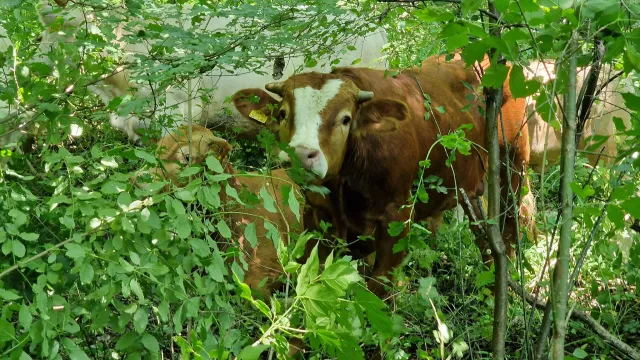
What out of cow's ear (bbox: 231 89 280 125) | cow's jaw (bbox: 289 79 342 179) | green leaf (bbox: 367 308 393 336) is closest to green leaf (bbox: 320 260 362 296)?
green leaf (bbox: 367 308 393 336)

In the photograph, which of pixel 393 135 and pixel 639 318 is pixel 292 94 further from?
pixel 639 318

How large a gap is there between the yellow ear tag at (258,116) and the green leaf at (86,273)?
2871mm

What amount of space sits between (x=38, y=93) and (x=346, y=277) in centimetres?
150

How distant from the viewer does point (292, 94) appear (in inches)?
184

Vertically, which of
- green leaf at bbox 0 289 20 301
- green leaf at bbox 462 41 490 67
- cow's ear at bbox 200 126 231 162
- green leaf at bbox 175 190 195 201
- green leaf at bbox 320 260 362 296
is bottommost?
cow's ear at bbox 200 126 231 162

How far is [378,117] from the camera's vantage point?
494 centimetres

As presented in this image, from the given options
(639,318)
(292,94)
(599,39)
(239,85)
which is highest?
(599,39)

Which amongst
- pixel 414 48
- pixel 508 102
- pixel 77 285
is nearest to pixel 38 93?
pixel 77 285

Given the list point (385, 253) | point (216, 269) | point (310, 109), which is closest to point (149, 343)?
point (216, 269)

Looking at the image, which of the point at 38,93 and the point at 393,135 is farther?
the point at 393,135

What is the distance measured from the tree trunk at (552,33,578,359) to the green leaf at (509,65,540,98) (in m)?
0.13

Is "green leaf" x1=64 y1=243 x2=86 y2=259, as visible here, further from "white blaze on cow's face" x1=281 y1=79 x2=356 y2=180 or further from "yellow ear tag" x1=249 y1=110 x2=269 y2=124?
"yellow ear tag" x1=249 y1=110 x2=269 y2=124

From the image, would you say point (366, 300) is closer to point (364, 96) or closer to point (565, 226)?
point (565, 226)

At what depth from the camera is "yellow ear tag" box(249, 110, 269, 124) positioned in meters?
5.14
